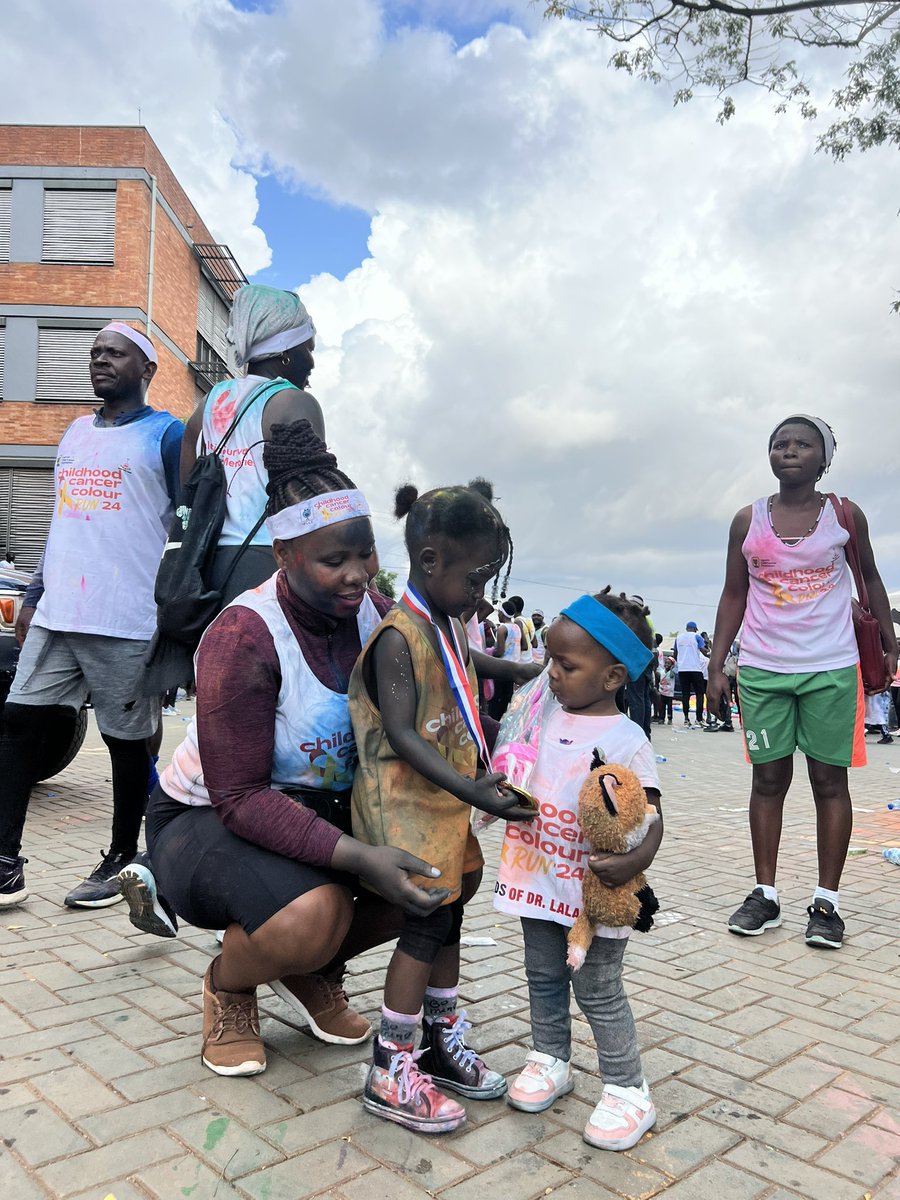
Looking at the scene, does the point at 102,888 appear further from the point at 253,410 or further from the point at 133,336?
the point at 133,336

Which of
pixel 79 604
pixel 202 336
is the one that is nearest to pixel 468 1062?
pixel 79 604

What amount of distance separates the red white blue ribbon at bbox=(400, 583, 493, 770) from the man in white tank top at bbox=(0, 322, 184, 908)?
181cm

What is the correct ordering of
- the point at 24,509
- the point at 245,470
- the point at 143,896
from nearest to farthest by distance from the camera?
1. the point at 143,896
2. the point at 245,470
3. the point at 24,509

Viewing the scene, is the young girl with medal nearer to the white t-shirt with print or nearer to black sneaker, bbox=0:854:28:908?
the white t-shirt with print

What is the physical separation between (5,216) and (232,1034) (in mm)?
25760

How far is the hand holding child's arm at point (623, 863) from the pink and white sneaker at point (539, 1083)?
53cm

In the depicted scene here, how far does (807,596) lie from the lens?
4.12 meters

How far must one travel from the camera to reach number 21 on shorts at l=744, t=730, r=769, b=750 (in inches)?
163

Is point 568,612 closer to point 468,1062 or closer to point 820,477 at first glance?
point 468,1062

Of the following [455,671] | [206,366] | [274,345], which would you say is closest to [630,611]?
[455,671]

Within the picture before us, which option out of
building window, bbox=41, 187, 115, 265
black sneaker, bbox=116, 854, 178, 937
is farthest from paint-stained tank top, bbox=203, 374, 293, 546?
building window, bbox=41, 187, 115, 265

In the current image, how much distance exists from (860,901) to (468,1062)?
9.35 ft

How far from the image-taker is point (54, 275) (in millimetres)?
23578

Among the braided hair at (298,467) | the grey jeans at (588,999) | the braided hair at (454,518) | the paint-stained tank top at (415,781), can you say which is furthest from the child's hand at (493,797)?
the braided hair at (298,467)
